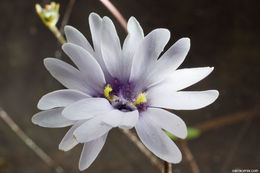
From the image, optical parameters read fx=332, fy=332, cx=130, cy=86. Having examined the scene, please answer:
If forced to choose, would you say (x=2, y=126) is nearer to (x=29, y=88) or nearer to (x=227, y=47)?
(x=29, y=88)

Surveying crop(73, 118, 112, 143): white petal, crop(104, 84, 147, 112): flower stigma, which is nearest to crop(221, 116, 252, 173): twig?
crop(104, 84, 147, 112): flower stigma

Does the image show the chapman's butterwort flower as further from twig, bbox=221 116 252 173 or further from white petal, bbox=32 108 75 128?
twig, bbox=221 116 252 173

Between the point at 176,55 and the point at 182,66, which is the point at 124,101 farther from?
the point at 182,66

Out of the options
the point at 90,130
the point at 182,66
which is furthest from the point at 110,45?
the point at 182,66

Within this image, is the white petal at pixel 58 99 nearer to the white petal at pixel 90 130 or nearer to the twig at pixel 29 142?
the white petal at pixel 90 130

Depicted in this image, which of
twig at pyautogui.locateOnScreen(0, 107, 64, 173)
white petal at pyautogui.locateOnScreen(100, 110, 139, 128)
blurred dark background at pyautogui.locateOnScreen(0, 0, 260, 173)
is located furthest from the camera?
twig at pyautogui.locateOnScreen(0, 107, 64, 173)

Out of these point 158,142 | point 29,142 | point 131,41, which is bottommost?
point 29,142

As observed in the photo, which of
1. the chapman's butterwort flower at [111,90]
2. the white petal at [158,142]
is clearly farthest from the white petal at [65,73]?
the white petal at [158,142]
